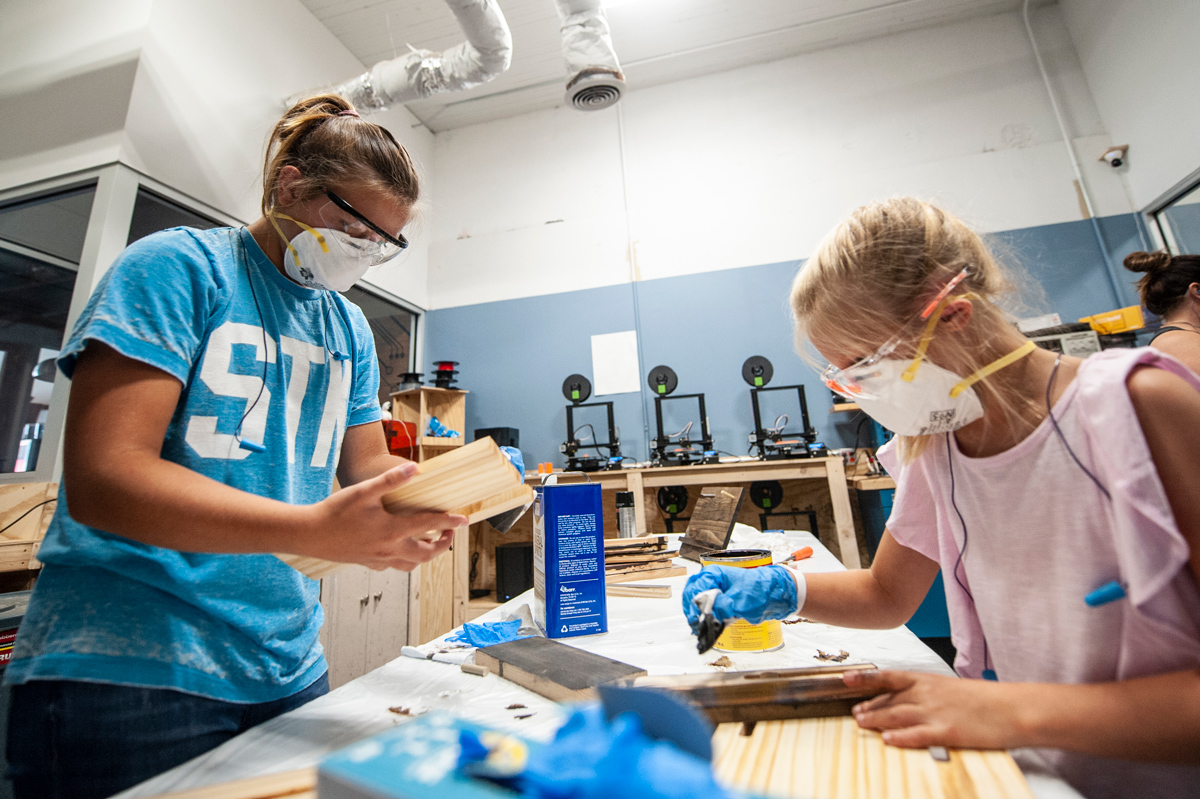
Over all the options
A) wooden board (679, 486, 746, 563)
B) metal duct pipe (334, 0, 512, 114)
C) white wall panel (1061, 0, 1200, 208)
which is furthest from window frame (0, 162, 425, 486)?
white wall panel (1061, 0, 1200, 208)

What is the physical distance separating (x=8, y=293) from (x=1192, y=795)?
3.73m

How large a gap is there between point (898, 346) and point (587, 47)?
2838 millimetres

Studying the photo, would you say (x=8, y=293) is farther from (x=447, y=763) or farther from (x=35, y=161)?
(x=447, y=763)

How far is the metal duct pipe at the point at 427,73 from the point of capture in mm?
3020

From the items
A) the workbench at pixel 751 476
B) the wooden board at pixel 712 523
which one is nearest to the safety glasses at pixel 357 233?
the wooden board at pixel 712 523

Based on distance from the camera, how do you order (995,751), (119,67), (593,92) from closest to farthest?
1. (995,751)
2. (119,67)
3. (593,92)

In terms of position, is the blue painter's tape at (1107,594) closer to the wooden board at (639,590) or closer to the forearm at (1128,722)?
the forearm at (1128,722)

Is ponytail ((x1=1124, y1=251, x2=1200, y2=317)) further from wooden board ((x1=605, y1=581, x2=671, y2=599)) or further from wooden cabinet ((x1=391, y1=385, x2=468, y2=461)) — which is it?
wooden cabinet ((x1=391, y1=385, x2=468, y2=461))

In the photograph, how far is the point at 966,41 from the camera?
3.62 metres

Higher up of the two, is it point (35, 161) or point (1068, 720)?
point (35, 161)

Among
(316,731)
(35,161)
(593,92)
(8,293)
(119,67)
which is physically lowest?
(316,731)

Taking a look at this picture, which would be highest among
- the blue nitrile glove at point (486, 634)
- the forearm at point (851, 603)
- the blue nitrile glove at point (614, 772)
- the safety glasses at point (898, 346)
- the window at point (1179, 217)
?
the window at point (1179, 217)

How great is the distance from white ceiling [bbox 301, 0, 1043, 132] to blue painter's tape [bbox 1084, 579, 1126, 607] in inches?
154

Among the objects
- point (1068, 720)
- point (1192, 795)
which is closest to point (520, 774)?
point (1068, 720)
